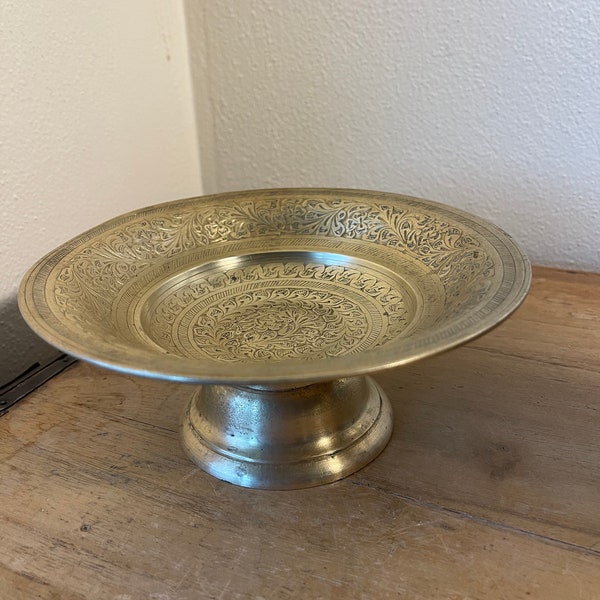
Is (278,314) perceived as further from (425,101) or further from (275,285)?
(425,101)

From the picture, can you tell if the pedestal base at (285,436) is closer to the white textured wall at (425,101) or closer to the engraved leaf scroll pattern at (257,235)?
A: the engraved leaf scroll pattern at (257,235)

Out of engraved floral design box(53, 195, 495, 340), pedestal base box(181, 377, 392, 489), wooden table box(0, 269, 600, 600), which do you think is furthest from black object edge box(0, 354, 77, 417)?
pedestal base box(181, 377, 392, 489)

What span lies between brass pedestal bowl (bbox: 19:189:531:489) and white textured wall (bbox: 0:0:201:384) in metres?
0.17

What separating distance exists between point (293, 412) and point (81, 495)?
0.23 m

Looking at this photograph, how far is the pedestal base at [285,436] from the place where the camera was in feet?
2.08

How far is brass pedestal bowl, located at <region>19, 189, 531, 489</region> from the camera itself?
1.76 feet

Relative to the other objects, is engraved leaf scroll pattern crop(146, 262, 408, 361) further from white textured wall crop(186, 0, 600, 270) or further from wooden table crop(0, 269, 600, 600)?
white textured wall crop(186, 0, 600, 270)

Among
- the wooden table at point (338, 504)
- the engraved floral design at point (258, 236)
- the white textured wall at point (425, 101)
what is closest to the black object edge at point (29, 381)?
the wooden table at point (338, 504)

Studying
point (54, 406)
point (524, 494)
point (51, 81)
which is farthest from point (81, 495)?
point (51, 81)

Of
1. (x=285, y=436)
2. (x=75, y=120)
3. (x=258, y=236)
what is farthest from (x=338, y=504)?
(x=75, y=120)

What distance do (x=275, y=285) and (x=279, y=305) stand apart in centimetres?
4

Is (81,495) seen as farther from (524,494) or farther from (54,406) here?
(524,494)

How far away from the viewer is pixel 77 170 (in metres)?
0.93

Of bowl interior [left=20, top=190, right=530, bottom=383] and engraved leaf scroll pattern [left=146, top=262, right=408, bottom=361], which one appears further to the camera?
engraved leaf scroll pattern [left=146, top=262, right=408, bottom=361]
